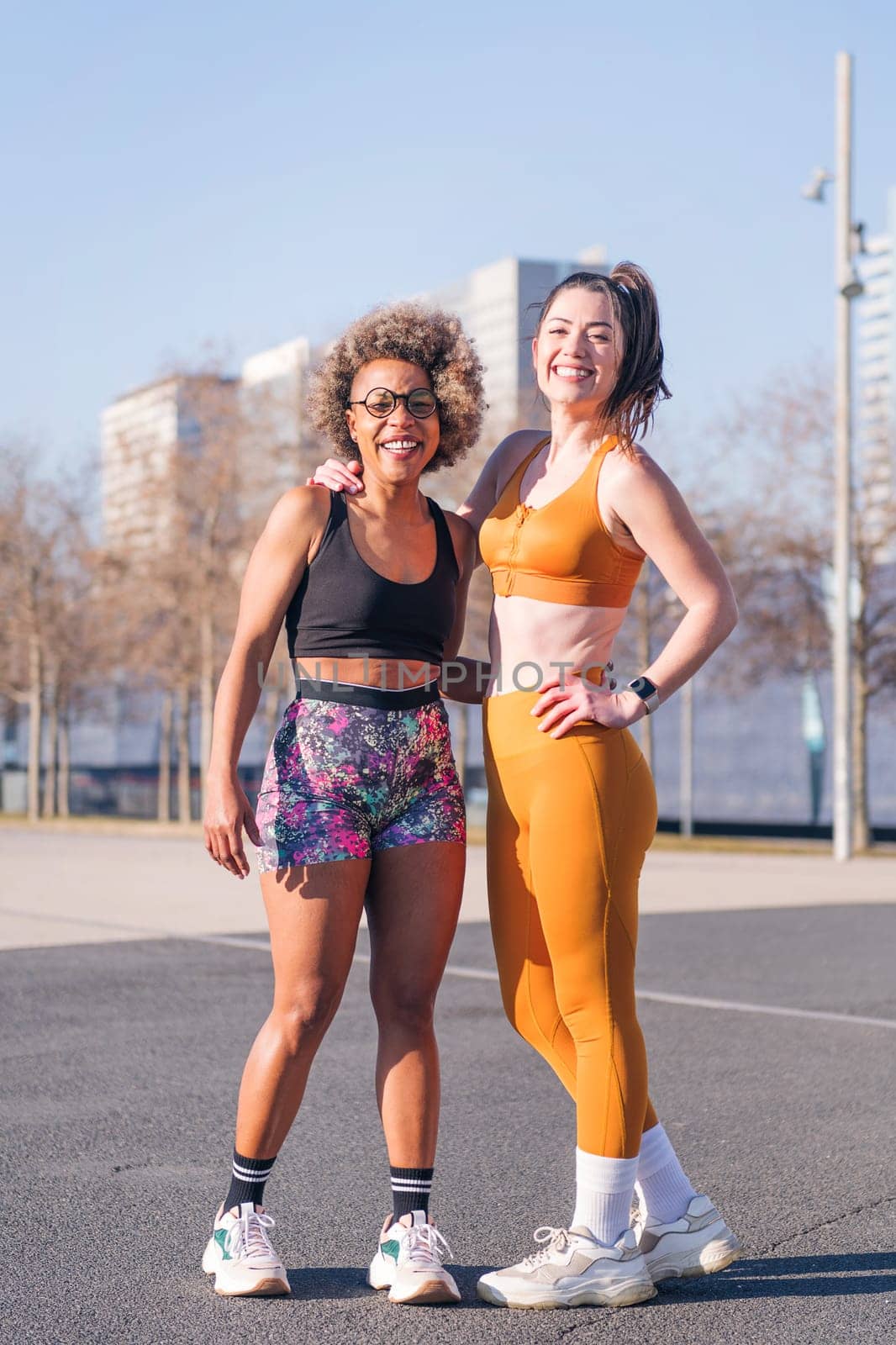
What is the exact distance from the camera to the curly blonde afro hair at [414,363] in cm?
367

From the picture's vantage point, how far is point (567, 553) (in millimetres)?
3424

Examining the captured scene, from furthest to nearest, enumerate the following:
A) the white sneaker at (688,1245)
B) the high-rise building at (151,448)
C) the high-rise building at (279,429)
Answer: the high-rise building at (151,448) < the high-rise building at (279,429) < the white sneaker at (688,1245)

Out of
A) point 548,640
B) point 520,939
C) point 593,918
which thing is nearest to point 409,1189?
point 520,939

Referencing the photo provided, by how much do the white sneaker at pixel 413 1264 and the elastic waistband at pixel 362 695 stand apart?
3.66ft

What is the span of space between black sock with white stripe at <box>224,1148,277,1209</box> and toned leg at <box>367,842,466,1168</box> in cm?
29

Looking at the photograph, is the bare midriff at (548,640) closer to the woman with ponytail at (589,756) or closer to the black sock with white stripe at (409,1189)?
the woman with ponytail at (589,756)

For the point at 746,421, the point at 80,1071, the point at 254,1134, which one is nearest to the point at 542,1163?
the point at 254,1134

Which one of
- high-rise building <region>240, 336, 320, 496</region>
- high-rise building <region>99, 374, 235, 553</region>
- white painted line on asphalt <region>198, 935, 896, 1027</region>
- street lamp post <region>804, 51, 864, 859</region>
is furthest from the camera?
high-rise building <region>99, 374, 235, 553</region>

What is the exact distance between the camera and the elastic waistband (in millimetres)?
3473

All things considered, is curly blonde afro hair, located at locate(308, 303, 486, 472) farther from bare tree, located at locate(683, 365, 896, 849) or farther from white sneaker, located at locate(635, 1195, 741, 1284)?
bare tree, located at locate(683, 365, 896, 849)

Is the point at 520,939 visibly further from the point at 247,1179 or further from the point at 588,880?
the point at 247,1179

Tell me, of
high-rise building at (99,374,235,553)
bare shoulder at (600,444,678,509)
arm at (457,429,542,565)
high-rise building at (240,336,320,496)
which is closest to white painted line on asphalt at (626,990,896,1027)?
Answer: arm at (457,429,542,565)

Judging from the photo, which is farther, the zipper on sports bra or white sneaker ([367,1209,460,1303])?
the zipper on sports bra

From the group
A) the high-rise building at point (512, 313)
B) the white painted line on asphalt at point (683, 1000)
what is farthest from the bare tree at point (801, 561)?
the white painted line on asphalt at point (683, 1000)
